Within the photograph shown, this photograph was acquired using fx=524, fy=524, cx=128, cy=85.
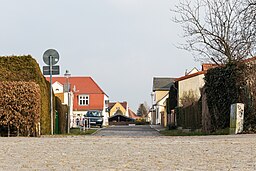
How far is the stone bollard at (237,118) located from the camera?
67.9 ft

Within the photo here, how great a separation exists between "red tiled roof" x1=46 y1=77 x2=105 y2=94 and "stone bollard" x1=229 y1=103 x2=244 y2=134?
7620 centimetres

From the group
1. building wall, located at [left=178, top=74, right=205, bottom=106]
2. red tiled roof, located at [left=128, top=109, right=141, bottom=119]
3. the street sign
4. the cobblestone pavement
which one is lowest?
red tiled roof, located at [left=128, top=109, right=141, bottom=119]

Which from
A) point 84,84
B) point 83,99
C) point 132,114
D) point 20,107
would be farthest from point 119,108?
point 20,107

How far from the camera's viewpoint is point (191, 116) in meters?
30.5

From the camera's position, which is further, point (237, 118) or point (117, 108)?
point (117, 108)

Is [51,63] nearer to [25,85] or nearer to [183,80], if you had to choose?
[25,85]

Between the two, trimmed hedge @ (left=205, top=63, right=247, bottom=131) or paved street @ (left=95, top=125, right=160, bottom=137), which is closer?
trimmed hedge @ (left=205, top=63, right=247, bottom=131)

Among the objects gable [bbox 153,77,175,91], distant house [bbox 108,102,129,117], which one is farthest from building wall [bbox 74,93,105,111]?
distant house [bbox 108,102,129,117]

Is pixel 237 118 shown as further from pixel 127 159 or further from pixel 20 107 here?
pixel 127 159

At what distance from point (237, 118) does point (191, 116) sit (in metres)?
9.89

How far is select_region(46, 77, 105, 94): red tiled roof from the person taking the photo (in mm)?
98188

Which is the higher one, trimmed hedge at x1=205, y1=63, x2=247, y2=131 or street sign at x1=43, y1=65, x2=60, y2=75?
street sign at x1=43, y1=65, x2=60, y2=75

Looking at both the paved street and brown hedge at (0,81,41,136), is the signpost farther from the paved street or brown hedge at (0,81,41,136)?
the paved street

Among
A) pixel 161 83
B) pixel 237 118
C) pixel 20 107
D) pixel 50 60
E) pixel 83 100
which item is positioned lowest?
pixel 237 118
